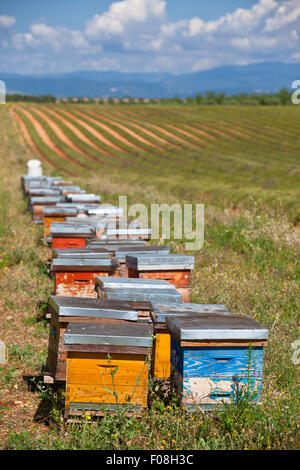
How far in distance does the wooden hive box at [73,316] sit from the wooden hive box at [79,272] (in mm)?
1842

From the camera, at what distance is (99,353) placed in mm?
3768

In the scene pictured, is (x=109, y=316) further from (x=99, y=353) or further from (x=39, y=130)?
(x=39, y=130)

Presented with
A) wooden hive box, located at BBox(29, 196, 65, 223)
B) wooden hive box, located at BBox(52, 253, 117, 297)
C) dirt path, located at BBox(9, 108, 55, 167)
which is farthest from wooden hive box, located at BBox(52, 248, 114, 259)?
dirt path, located at BBox(9, 108, 55, 167)

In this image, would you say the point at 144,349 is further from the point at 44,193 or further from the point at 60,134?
the point at 60,134

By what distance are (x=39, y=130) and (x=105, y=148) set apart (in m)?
9.55

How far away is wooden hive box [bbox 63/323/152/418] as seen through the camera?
12.2ft

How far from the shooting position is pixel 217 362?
3.86 metres

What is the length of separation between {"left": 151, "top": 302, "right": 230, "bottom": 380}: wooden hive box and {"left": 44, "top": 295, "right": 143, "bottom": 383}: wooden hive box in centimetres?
26

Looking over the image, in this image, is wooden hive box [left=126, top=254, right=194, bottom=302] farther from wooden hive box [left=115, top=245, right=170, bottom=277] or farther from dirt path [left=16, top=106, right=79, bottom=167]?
dirt path [left=16, top=106, right=79, bottom=167]

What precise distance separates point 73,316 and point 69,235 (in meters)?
4.42

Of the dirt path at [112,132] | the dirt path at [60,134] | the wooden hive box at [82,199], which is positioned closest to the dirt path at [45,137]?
the dirt path at [60,134]
